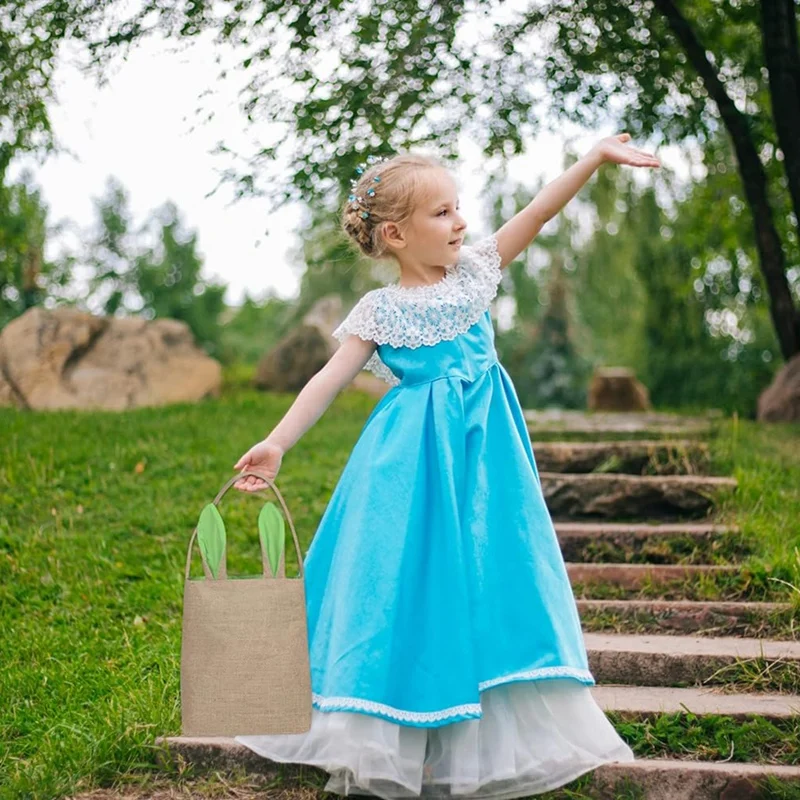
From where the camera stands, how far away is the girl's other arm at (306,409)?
8.88 feet

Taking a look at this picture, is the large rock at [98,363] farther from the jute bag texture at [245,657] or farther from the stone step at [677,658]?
the jute bag texture at [245,657]

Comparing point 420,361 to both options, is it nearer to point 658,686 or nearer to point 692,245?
point 658,686

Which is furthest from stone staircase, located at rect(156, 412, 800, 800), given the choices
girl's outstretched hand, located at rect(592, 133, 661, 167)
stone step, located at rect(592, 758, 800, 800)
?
girl's outstretched hand, located at rect(592, 133, 661, 167)

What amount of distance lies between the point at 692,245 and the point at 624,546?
6.20 metres

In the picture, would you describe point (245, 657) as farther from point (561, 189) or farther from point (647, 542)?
point (647, 542)

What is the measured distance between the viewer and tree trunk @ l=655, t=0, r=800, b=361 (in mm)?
6883

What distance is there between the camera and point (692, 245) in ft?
33.1

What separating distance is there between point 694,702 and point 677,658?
0.76ft

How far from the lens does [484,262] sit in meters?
3.02

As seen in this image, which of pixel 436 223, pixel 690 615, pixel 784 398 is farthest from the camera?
pixel 784 398

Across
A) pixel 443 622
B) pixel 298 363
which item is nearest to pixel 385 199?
pixel 443 622

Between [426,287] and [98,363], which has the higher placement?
[98,363]

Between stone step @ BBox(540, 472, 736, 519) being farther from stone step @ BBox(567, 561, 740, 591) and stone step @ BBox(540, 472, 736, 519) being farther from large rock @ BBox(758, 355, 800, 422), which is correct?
large rock @ BBox(758, 355, 800, 422)

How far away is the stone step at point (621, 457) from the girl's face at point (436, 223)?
2.71m
